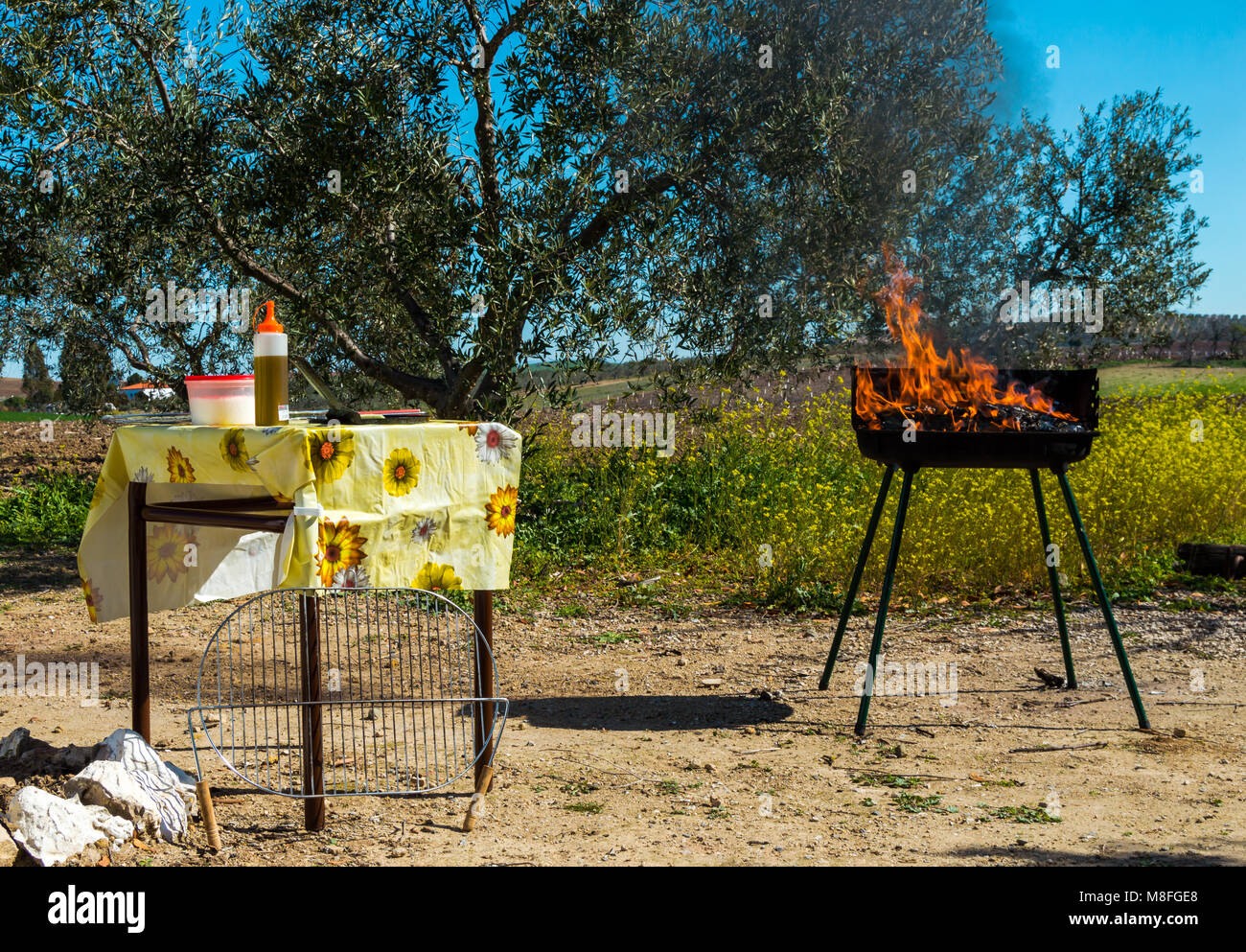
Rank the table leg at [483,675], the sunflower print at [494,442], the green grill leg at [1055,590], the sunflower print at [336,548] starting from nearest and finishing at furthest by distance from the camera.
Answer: the sunflower print at [336,548] < the sunflower print at [494,442] < the table leg at [483,675] < the green grill leg at [1055,590]

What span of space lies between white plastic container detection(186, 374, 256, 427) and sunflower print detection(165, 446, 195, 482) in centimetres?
14

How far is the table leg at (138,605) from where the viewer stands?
377 centimetres

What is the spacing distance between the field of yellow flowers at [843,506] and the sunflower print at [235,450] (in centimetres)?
322

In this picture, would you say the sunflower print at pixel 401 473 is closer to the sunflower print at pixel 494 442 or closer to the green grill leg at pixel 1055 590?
the sunflower print at pixel 494 442

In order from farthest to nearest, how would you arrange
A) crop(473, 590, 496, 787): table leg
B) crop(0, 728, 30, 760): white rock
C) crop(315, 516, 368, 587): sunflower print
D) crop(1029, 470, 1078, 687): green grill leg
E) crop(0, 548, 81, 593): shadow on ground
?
crop(0, 548, 81, 593): shadow on ground, crop(1029, 470, 1078, 687): green grill leg, crop(0, 728, 30, 760): white rock, crop(473, 590, 496, 787): table leg, crop(315, 516, 368, 587): sunflower print

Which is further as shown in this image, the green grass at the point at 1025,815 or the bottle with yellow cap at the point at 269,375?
the green grass at the point at 1025,815

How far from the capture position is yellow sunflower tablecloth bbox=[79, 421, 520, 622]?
10.2 feet

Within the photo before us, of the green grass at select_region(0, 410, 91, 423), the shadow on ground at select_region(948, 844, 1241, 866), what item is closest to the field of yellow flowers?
the shadow on ground at select_region(948, 844, 1241, 866)

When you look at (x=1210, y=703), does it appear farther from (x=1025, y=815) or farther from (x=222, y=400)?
(x=222, y=400)

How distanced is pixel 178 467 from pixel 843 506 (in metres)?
5.64

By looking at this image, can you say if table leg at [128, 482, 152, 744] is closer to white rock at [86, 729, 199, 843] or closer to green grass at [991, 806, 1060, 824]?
white rock at [86, 729, 199, 843]

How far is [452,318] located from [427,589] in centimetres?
285

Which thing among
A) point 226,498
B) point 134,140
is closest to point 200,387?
point 226,498

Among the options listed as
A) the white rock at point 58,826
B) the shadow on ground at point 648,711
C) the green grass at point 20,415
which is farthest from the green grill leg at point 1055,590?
the green grass at point 20,415
